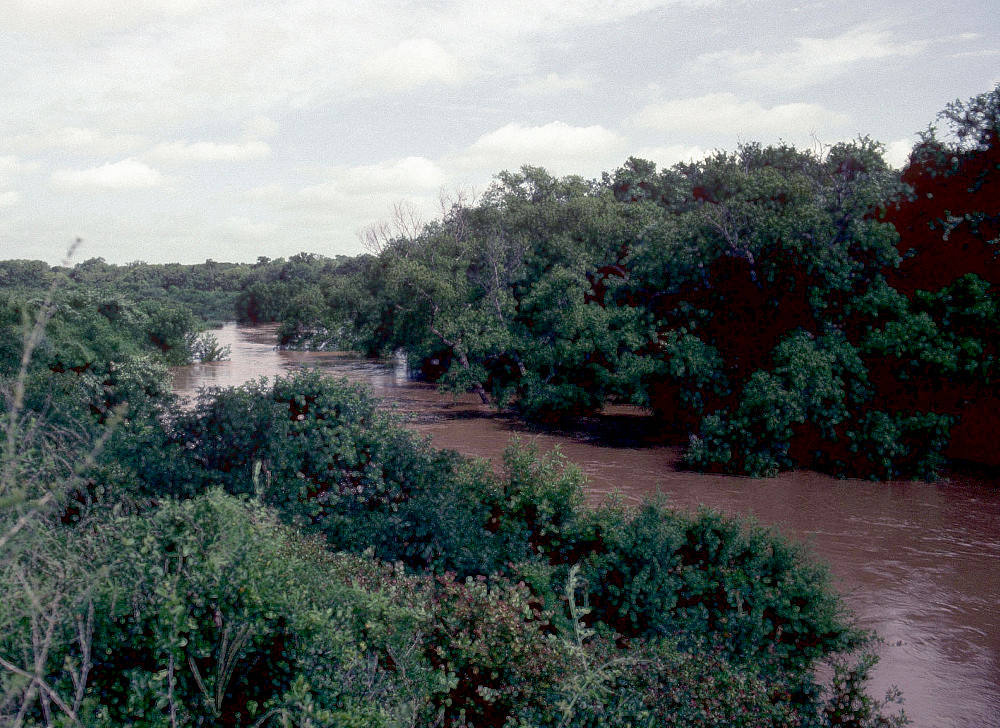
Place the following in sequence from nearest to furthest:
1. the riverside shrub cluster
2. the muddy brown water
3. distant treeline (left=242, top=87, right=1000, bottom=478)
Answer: the riverside shrub cluster
the muddy brown water
distant treeline (left=242, top=87, right=1000, bottom=478)

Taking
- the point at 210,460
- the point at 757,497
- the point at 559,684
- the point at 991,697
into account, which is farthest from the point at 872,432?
the point at 210,460

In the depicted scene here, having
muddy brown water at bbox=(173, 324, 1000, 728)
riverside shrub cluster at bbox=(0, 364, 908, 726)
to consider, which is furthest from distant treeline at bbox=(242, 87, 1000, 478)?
riverside shrub cluster at bbox=(0, 364, 908, 726)

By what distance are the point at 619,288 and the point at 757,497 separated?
804cm

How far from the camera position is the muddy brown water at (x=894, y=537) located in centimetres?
902

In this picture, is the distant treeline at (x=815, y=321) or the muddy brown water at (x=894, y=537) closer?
the muddy brown water at (x=894, y=537)

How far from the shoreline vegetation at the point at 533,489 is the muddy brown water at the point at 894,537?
95 cm

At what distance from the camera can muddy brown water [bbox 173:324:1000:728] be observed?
9023mm

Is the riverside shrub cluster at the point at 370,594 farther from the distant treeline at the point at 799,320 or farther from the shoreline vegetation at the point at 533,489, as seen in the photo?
the distant treeline at the point at 799,320

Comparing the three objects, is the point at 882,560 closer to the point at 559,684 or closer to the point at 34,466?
the point at 559,684

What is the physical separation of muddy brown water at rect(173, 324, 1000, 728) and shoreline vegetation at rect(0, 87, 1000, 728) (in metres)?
0.95

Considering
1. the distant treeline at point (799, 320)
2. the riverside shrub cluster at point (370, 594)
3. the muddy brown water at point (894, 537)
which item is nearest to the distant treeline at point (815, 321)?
the distant treeline at point (799, 320)

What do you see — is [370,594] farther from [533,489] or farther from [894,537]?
[894,537]

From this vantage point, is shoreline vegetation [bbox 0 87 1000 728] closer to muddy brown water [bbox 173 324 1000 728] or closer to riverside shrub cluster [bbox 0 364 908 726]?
riverside shrub cluster [bbox 0 364 908 726]

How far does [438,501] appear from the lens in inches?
349
